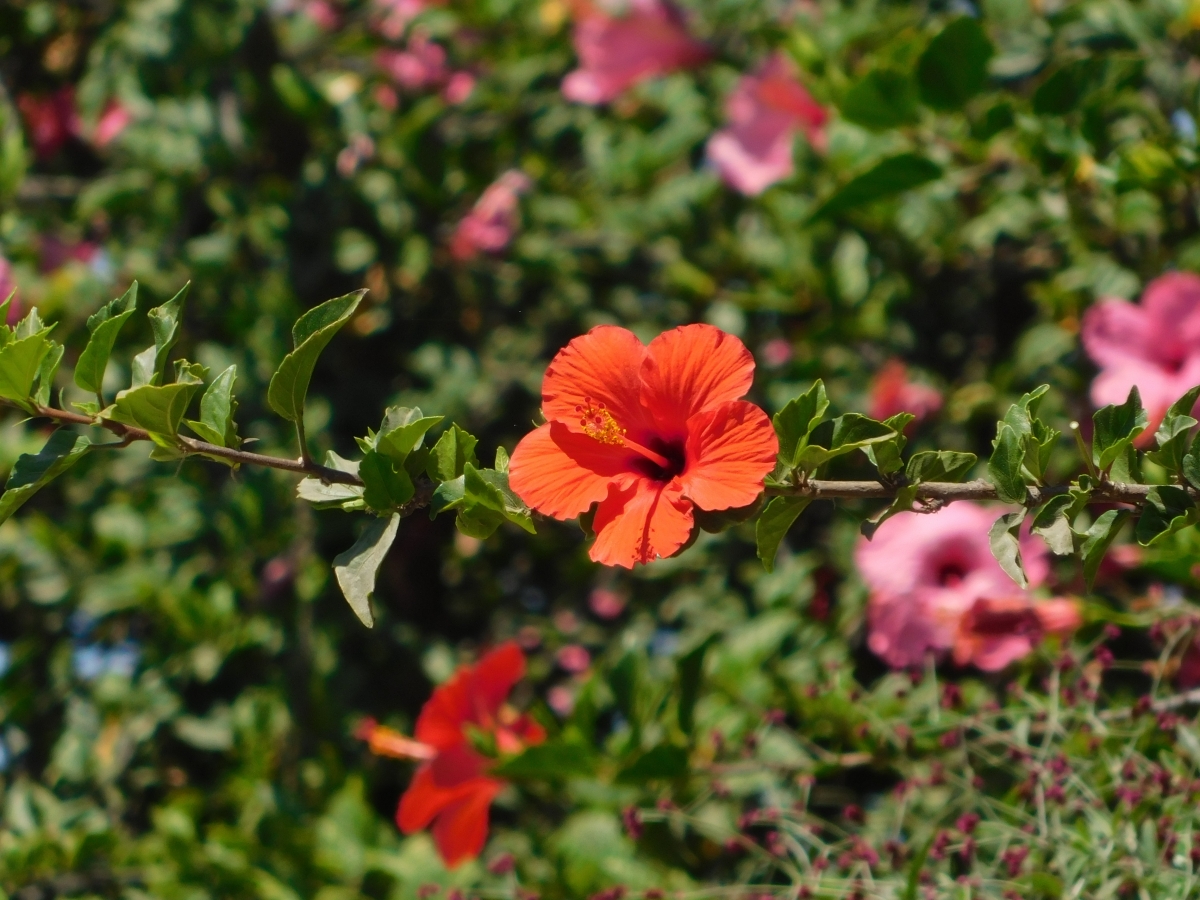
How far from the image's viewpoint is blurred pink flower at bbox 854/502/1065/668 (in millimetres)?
1396

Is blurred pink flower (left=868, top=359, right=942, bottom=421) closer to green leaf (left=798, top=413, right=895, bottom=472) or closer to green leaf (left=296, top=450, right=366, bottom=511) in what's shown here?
green leaf (left=798, top=413, right=895, bottom=472)

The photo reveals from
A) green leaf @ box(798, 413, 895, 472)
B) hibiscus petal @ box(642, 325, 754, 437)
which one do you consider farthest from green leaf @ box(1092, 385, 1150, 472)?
hibiscus petal @ box(642, 325, 754, 437)

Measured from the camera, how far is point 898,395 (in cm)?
185

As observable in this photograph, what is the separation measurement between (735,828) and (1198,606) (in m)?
0.60

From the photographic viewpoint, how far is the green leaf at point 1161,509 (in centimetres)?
84

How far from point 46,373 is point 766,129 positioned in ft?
4.34

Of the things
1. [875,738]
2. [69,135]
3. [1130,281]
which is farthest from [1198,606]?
[69,135]

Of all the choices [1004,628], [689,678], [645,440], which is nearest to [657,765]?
[689,678]

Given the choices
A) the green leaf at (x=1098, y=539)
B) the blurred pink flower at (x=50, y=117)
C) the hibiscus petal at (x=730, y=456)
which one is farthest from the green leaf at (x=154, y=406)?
the blurred pink flower at (x=50, y=117)

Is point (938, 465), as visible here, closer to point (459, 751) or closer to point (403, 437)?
point (403, 437)

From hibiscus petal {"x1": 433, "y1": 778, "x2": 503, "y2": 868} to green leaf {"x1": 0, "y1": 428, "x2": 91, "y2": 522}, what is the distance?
0.81 m

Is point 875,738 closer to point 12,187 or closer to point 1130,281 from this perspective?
point 1130,281

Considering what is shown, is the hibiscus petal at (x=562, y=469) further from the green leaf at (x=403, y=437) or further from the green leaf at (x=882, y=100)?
the green leaf at (x=882, y=100)

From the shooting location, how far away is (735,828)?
4.93ft
